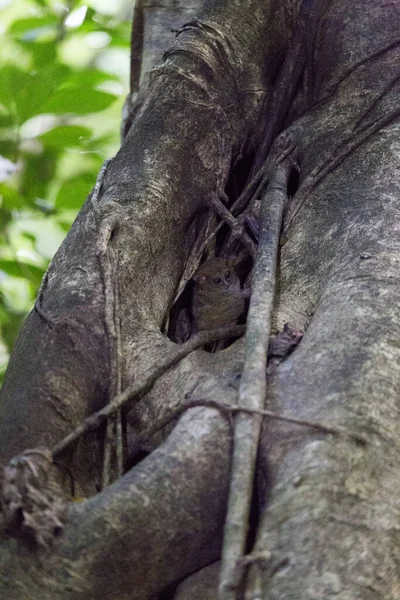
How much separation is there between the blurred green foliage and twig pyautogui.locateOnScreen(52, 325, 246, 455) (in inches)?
48.7

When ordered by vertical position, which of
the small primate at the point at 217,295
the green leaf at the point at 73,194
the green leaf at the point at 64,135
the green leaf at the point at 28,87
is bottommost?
the small primate at the point at 217,295

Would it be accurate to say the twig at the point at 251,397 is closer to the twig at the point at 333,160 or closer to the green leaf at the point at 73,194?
the twig at the point at 333,160

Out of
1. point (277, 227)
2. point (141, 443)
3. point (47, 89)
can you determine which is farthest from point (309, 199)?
point (47, 89)

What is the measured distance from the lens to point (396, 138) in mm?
1836

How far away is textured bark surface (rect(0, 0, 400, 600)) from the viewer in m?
1.07

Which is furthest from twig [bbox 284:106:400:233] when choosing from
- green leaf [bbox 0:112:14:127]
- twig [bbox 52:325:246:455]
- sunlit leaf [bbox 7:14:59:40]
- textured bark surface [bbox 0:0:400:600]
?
sunlit leaf [bbox 7:14:59:40]

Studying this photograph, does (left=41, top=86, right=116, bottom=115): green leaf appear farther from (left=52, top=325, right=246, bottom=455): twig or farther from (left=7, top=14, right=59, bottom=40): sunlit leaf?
(left=52, top=325, right=246, bottom=455): twig

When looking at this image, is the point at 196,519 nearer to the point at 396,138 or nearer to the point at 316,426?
the point at 316,426

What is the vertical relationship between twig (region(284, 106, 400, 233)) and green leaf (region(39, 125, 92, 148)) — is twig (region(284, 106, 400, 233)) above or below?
below

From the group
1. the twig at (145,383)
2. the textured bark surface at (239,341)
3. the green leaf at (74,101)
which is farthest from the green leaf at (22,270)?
the twig at (145,383)

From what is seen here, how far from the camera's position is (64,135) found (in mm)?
2680

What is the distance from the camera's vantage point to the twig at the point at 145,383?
1288 millimetres

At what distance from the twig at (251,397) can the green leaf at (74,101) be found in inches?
37.4

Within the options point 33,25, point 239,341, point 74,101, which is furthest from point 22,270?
point 239,341
